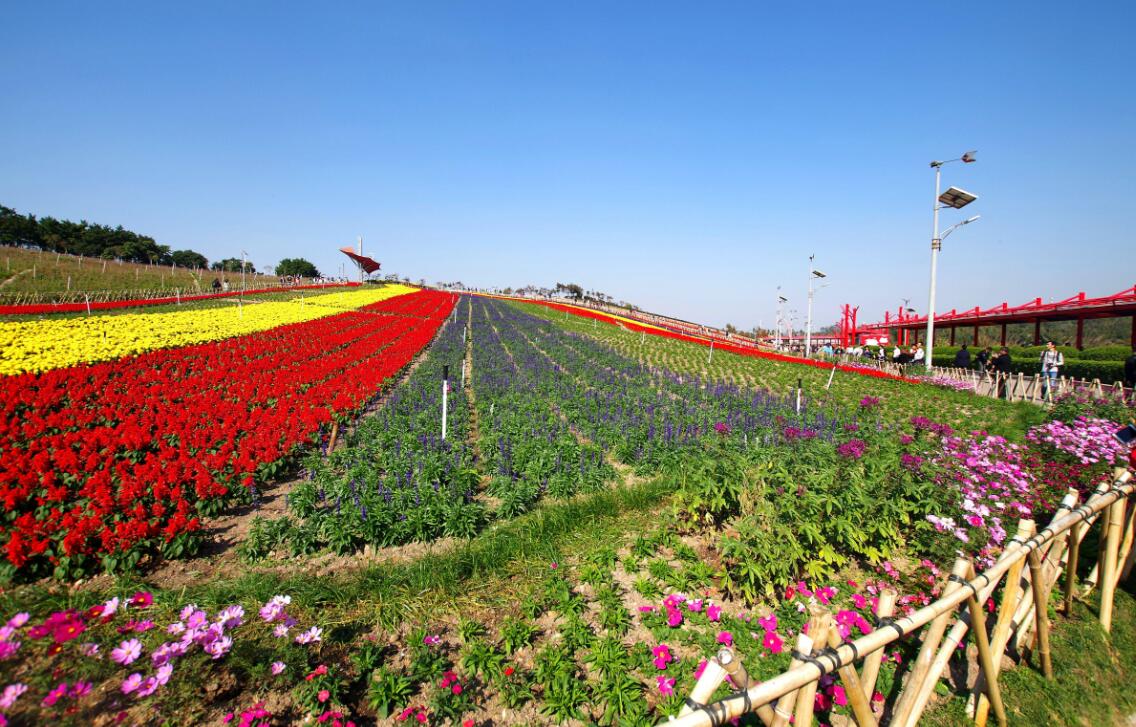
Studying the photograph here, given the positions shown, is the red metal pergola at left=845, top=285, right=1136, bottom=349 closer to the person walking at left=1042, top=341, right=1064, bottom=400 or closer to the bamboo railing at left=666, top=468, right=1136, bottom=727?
the person walking at left=1042, top=341, right=1064, bottom=400

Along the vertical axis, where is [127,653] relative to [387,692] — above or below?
above

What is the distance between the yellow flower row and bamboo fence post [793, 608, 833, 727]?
1542 centimetres

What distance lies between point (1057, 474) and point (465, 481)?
29.5 ft

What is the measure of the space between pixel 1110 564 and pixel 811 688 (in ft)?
14.1

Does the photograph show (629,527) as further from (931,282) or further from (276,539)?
(931,282)

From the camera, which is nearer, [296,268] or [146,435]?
[146,435]

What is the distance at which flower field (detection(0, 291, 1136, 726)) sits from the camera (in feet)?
10.2

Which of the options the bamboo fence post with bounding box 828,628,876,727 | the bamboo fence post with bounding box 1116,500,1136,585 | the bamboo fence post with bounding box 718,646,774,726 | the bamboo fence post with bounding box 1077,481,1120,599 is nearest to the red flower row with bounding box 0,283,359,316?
the bamboo fence post with bounding box 718,646,774,726

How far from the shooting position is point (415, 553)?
17.4ft

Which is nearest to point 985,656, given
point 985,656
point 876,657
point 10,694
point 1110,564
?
point 985,656

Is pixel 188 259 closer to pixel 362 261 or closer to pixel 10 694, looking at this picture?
pixel 362 261

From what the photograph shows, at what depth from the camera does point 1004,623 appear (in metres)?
3.50

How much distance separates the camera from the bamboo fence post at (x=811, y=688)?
2.45 m

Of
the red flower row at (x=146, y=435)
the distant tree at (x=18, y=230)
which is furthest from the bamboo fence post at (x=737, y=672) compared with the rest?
the distant tree at (x=18, y=230)
